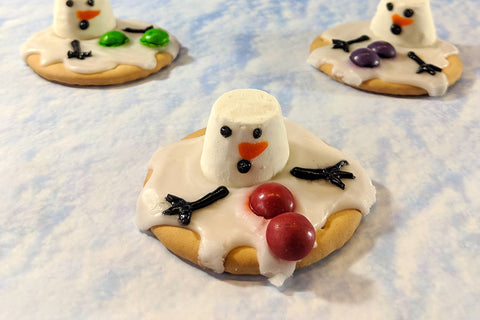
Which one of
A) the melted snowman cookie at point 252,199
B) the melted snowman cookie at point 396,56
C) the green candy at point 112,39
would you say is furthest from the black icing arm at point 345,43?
the green candy at point 112,39

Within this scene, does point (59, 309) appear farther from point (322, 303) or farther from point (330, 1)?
point (330, 1)

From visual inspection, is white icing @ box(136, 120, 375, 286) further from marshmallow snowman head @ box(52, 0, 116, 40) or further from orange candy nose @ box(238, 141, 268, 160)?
marshmallow snowman head @ box(52, 0, 116, 40)

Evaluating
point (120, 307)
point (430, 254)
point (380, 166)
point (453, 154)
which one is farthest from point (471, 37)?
point (120, 307)

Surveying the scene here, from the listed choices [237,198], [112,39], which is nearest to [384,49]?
[237,198]

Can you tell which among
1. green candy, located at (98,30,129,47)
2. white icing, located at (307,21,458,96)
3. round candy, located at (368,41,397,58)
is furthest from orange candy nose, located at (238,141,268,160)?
green candy, located at (98,30,129,47)

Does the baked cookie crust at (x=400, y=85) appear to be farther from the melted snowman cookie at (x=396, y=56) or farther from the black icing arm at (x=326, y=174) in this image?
the black icing arm at (x=326, y=174)

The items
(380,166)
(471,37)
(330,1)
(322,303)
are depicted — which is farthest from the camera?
(330,1)
